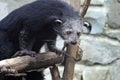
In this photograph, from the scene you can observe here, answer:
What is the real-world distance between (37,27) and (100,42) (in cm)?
77

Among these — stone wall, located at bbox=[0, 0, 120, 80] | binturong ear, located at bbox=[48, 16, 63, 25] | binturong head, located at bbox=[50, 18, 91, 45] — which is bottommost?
stone wall, located at bbox=[0, 0, 120, 80]

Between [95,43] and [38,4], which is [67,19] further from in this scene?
[95,43]

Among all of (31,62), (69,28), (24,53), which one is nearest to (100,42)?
(69,28)

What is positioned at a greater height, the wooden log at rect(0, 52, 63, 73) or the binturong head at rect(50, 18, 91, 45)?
the binturong head at rect(50, 18, 91, 45)

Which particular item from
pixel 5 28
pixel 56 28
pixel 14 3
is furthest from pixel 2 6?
pixel 56 28

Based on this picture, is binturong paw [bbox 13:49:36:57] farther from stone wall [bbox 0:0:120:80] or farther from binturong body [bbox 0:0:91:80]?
stone wall [bbox 0:0:120:80]

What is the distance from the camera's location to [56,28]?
235cm

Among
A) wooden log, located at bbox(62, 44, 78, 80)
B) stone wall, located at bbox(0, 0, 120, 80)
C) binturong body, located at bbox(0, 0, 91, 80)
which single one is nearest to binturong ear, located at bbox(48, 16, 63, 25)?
binturong body, located at bbox(0, 0, 91, 80)

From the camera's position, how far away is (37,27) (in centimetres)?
234

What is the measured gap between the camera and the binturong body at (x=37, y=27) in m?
2.32

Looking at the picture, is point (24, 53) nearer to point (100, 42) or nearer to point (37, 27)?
point (37, 27)

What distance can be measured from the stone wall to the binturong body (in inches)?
21.0

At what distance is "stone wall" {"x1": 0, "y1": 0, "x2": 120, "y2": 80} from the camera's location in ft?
9.73

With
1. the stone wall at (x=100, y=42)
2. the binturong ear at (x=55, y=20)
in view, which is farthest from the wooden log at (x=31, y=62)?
the stone wall at (x=100, y=42)
